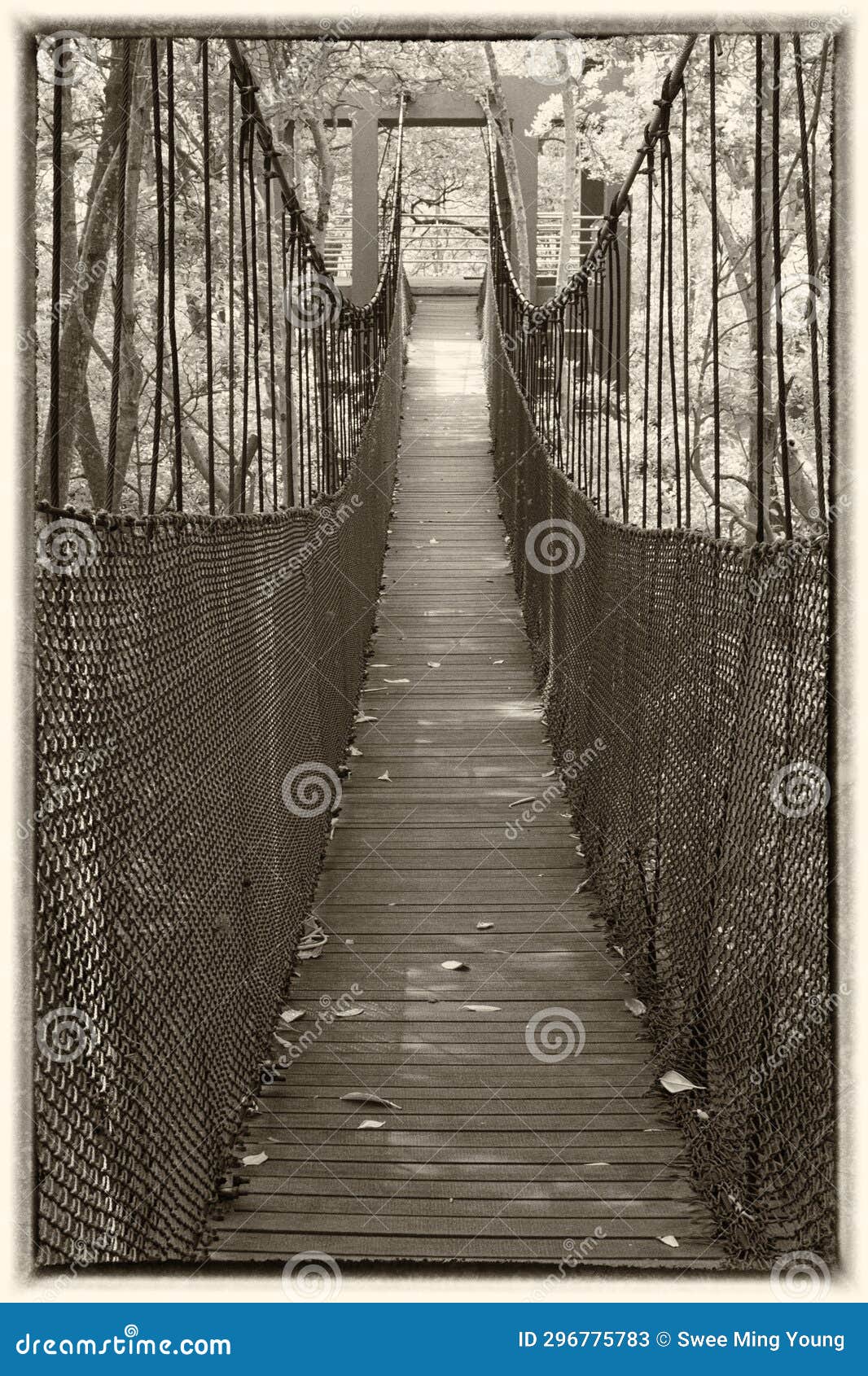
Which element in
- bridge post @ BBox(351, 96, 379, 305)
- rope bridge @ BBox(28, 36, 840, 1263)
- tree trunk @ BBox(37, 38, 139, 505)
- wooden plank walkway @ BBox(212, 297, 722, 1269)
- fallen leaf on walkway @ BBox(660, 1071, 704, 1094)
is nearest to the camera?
rope bridge @ BBox(28, 36, 840, 1263)

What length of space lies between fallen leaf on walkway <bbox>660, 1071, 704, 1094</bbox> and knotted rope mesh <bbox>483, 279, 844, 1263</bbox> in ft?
0.04

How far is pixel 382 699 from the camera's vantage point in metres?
6.10

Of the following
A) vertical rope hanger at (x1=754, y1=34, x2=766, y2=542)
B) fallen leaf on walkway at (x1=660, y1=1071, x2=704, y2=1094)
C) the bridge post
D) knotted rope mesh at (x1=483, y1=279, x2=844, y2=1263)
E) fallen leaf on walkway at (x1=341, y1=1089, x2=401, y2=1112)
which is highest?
the bridge post

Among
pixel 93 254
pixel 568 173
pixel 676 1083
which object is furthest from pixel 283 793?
pixel 568 173

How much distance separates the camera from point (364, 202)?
1698 cm

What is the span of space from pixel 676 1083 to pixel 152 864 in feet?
3.94

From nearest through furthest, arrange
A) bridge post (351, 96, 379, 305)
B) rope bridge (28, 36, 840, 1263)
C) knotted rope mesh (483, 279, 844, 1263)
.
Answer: rope bridge (28, 36, 840, 1263) < knotted rope mesh (483, 279, 844, 1263) < bridge post (351, 96, 379, 305)

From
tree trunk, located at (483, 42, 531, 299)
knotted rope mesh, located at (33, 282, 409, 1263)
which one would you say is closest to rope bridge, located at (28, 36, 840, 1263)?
knotted rope mesh, located at (33, 282, 409, 1263)

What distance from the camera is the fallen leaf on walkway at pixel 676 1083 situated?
2566 millimetres

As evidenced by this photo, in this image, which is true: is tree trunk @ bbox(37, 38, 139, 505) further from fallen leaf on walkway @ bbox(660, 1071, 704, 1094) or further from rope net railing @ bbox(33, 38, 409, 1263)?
fallen leaf on walkway @ bbox(660, 1071, 704, 1094)

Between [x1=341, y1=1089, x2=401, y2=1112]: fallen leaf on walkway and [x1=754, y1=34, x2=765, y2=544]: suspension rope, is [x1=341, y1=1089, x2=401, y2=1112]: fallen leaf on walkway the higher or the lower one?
the lower one

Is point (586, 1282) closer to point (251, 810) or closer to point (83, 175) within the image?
point (251, 810)

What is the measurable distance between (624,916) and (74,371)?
395cm

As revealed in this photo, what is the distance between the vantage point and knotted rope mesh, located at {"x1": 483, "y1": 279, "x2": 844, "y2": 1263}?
1760 millimetres
